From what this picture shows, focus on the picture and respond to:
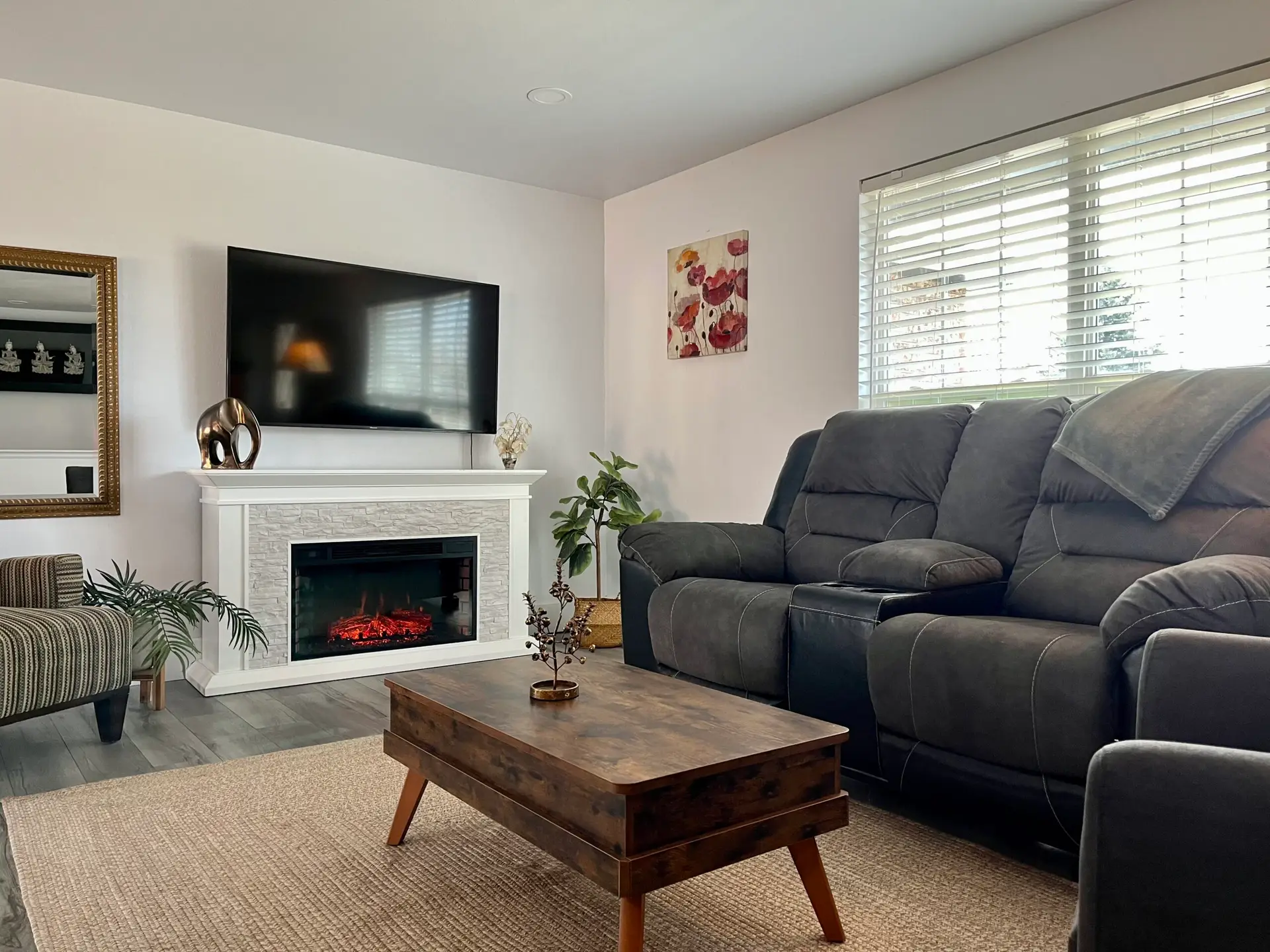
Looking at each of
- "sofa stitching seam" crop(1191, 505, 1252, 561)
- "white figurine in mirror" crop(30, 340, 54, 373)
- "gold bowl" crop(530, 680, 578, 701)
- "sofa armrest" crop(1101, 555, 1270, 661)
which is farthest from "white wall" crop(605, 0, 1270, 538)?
"white figurine in mirror" crop(30, 340, 54, 373)

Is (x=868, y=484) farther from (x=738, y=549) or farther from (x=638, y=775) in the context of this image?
(x=638, y=775)

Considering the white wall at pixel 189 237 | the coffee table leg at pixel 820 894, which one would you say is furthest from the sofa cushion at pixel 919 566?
the white wall at pixel 189 237

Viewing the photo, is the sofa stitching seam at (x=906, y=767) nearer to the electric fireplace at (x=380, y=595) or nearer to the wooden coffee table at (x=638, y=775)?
the wooden coffee table at (x=638, y=775)

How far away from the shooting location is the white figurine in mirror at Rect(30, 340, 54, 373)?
3.69 metres

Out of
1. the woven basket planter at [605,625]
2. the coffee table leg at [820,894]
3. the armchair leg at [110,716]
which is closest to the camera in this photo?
the coffee table leg at [820,894]

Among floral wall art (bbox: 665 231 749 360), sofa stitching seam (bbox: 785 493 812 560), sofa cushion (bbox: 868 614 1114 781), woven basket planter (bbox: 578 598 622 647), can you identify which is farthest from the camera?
woven basket planter (bbox: 578 598 622 647)

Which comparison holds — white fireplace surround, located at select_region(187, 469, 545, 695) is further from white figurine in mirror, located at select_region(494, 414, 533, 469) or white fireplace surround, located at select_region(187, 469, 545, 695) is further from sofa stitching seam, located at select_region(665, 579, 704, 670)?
sofa stitching seam, located at select_region(665, 579, 704, 670)

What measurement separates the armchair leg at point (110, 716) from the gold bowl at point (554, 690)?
1.79 metres

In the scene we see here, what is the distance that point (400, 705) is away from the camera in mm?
2137

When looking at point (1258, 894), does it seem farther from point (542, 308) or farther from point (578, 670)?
point (542, 308)

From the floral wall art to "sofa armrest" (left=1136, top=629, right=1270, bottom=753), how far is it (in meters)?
3.28

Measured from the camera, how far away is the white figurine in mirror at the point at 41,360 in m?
3.69

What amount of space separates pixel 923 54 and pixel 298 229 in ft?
9.14

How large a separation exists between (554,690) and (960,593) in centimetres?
117
